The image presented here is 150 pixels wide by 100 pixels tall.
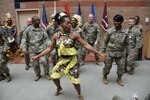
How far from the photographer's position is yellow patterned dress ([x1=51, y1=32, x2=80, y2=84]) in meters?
4.00

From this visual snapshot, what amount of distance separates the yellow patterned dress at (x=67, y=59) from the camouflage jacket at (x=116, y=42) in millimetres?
1138

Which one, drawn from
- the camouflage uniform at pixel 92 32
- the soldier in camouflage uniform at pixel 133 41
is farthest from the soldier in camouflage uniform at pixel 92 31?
the soldier in camouflage uniform at pixel 133 41

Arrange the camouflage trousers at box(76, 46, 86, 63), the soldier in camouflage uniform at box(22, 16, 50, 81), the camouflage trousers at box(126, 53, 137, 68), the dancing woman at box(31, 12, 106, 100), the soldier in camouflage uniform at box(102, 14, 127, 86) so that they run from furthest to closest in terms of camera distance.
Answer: the camouflage trousers at box(76, 46, 86, 63), the camouflage trousers at box(126, 53, 137, 68), the soldier in camouflage uniform at box(22, 16, 50, 81), the soldier in camouflage uniform at box(102, 14, 127, 86), the dancing woman at box(31, 12, 106, 100)

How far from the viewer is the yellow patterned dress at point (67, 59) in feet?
13.1

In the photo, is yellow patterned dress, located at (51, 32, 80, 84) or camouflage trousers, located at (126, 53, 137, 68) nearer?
yellow patterned dress, located at (51, 32, 80, 84)

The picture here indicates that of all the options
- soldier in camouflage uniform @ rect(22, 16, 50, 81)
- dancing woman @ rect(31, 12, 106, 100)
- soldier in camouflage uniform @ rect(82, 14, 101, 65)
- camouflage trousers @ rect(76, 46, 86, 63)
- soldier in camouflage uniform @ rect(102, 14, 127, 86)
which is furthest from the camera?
soldier in camouflage uniform @ rect(82, 14, 101, 65)

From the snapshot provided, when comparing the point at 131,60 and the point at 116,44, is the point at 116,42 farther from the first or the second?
the point at 131,60

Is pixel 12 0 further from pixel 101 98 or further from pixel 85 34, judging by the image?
pixel 101 98

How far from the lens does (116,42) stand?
4781 mm

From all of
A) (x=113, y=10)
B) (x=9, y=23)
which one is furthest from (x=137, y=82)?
(x=9, y=23)

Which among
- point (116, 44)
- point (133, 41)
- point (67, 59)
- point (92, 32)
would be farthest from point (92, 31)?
point (67, 59)

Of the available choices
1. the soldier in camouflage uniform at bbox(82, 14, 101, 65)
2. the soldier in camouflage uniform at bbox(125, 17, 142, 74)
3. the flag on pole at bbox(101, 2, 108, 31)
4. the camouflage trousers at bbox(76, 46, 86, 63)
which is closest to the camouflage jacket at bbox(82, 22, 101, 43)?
the soldier in camouflage uniform at bbox(82, 14, 101, 65)

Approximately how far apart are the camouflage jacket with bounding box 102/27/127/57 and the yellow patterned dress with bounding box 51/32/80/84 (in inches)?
44.8

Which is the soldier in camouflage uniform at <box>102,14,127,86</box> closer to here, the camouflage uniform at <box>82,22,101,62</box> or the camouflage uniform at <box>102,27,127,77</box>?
the camouflage uniform at <box>102,27,127,77</box>
